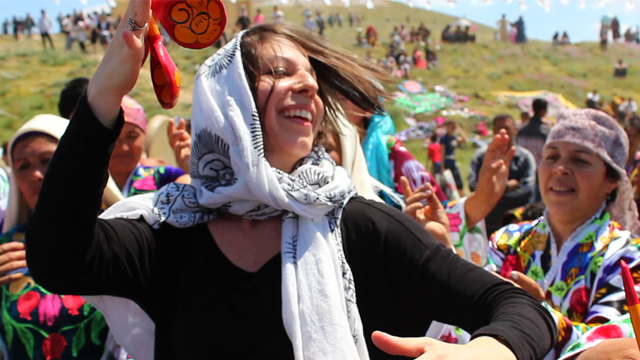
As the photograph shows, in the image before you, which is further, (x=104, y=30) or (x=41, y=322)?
(x=104, y=30)

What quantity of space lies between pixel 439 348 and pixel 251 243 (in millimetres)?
656

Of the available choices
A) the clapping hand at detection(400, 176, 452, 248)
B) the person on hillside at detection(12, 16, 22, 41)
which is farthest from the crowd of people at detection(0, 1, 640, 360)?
the person on hillside at detection(12, 16, 22, 41)

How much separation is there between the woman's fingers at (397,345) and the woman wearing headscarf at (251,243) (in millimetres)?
290

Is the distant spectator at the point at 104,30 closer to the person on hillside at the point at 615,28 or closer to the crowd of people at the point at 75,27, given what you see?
the crowd of people at the point at 75,27

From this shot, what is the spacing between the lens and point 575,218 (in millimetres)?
2893

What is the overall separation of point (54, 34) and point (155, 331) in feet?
126

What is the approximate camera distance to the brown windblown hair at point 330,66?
74.2 inches

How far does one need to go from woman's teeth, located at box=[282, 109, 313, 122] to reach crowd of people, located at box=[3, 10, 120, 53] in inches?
1084

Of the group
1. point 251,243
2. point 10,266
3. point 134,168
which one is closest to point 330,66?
point 251,243

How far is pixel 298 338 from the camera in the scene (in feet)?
5.08

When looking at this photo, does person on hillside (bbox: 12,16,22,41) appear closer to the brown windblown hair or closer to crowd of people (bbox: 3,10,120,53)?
crowd of people (bbox: 3,10,120,53)

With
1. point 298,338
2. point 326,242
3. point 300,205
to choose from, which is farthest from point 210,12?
point 298,338

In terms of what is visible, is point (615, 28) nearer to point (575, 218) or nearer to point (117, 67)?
point (575, 218)

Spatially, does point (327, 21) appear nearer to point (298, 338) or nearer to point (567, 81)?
point (567, 81)
